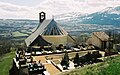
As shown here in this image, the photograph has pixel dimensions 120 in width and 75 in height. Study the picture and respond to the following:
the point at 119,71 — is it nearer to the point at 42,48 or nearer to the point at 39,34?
the point at 42,48

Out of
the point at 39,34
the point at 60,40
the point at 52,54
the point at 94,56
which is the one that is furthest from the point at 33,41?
the point at 94,56

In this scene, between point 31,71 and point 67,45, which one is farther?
point 67,45

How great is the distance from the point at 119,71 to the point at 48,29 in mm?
31263

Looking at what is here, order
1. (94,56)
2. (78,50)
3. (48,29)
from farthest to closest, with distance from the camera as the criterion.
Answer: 1. (48,29)
2. (78,50)
3. (94,56)

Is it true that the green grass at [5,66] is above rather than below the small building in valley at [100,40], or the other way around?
below

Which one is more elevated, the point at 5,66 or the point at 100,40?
the point at 100,40

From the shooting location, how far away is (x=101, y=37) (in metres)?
38.8

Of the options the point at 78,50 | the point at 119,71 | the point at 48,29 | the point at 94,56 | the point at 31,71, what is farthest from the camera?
the point at 48,29

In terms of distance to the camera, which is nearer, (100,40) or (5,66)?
(100,40)

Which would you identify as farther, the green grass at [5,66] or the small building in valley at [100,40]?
the green grass at [5,66]

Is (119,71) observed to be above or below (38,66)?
above

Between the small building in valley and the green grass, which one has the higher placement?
the small building in valley

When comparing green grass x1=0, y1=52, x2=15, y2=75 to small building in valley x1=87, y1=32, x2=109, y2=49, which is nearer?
small building in valley x1=87, y1=32, x2=109, y2=49

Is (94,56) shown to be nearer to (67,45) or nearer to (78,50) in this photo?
(78,50)
